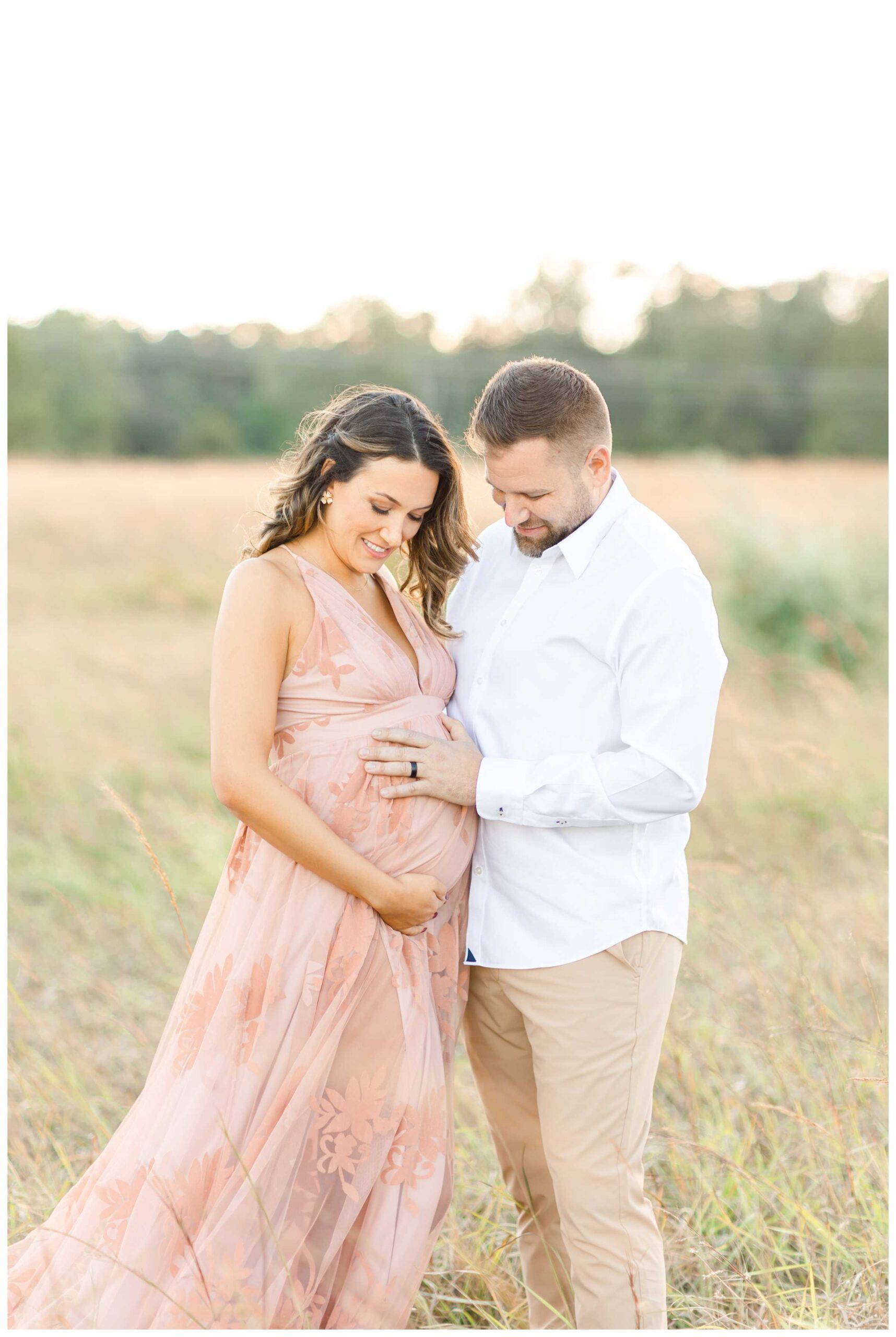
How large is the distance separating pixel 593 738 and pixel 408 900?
536 mm

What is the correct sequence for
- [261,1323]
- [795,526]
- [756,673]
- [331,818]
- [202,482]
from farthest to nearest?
[202,482] → [795,526] → [756,673] → [331,818] → [261,1323]

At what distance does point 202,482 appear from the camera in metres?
15.2

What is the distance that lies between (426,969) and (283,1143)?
1.51ft

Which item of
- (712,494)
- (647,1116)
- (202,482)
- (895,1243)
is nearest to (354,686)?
(647,1116)

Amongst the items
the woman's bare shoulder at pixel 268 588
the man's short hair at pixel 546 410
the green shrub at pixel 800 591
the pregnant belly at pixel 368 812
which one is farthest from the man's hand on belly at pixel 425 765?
the green shrub at pixel 800 591

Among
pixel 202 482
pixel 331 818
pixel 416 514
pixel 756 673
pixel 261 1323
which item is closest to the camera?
pixel 261 1323

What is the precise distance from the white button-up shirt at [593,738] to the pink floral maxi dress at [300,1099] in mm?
156

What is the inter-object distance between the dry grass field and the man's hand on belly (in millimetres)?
946

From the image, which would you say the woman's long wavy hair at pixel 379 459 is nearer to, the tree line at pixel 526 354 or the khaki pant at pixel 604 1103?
the khaki pant at pixel 604 1103

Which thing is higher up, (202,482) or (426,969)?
(202,482)

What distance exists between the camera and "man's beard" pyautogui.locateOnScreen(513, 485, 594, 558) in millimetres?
2424

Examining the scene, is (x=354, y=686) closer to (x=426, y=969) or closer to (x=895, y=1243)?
(x=426, y=969)

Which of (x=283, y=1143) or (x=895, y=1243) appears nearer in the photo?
(x=283, y=1143)

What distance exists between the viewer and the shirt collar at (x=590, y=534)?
2385mm
